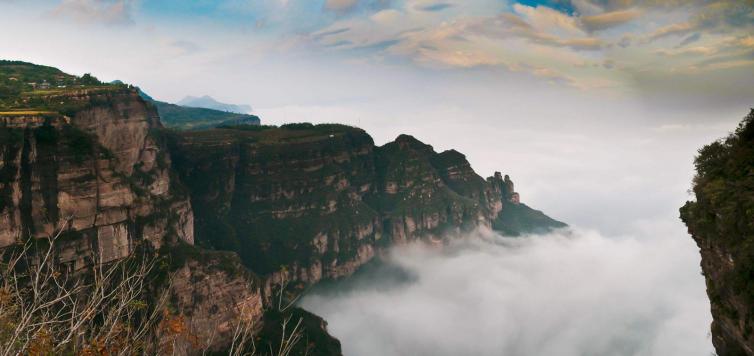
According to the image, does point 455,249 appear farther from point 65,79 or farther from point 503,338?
point 65,79

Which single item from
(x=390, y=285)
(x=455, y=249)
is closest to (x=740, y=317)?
(x=390, y=285)

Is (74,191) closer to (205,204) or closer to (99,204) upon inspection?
(99,204)

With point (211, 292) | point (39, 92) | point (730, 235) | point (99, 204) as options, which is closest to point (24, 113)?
point (99, 204)

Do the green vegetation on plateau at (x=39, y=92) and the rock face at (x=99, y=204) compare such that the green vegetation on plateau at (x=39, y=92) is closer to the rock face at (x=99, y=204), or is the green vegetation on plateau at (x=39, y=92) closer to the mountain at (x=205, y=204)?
the mountain at (x=205, y=204)

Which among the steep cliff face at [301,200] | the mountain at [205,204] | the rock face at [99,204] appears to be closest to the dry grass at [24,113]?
the mountain at [205,204]

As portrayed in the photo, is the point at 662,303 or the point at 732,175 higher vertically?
the point at 732,175
